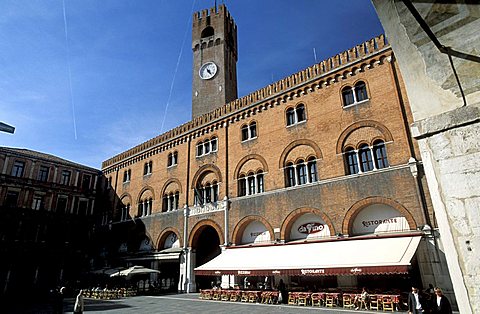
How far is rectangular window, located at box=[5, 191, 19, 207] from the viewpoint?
26.2 meters

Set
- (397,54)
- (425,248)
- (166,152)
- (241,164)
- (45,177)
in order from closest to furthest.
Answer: (397,54) → (425,248) → (241,164) → (166,152) → (45,177)

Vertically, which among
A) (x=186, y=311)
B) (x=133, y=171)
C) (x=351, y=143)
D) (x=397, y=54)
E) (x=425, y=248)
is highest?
(x=133, y=171)

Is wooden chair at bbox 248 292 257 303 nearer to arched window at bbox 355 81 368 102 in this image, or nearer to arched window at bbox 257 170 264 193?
arched window at bbox 257 170 264 193

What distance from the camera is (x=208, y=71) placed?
3083 centimetres

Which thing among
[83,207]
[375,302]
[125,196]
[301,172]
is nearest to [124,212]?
[125,196]

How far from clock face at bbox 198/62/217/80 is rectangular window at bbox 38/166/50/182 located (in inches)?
687

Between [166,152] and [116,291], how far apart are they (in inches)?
425

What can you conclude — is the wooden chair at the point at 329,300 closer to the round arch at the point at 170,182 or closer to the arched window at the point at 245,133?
the arched window at the point at 245,133

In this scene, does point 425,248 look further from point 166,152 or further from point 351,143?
point 166,152

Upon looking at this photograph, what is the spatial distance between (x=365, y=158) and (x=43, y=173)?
94.0ft

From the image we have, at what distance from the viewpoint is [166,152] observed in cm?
2528

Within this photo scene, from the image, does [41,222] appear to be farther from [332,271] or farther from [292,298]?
[332,271]

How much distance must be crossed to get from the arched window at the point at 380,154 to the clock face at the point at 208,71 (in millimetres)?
19675

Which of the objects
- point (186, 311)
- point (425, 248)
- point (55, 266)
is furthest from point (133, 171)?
point (425, 248)
